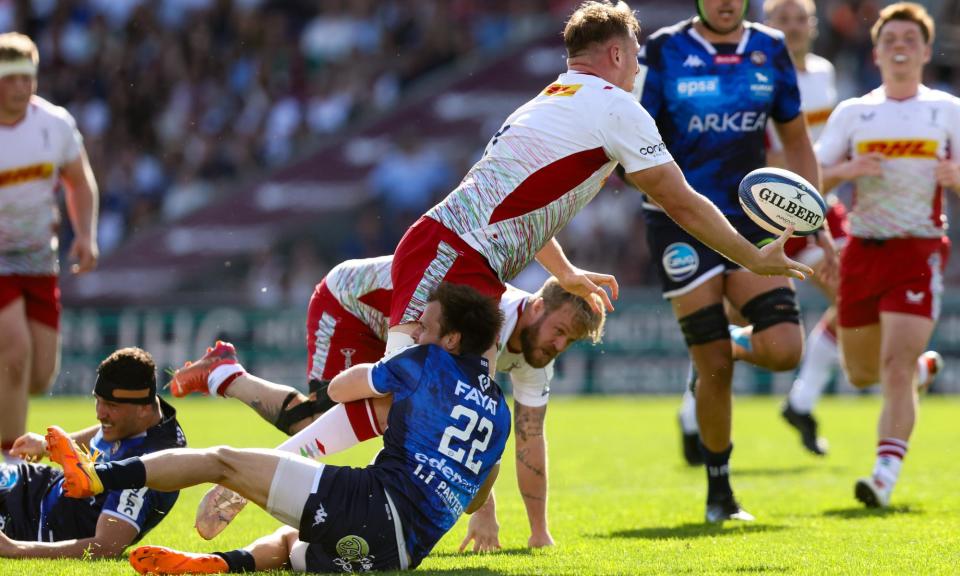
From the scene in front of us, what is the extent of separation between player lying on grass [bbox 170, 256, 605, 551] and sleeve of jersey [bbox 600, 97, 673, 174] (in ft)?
2.45

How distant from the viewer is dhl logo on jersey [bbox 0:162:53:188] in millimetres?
9359

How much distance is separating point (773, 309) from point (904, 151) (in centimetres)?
160

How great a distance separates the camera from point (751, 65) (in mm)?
8195

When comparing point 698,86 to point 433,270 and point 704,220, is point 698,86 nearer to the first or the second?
point 704,220

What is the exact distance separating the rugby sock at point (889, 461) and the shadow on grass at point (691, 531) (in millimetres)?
1045

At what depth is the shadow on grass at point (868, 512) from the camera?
26.2 feet

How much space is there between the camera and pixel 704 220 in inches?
245

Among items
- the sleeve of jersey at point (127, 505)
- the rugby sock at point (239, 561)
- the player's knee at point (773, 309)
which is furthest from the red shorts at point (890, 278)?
the sleeve of jersey at point (127, 505)

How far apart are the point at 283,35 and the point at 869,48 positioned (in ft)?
33.3

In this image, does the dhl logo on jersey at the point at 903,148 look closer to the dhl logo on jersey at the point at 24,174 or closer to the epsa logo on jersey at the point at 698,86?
the epsa logo on jersey at the point at 698,86

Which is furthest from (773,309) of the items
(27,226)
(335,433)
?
(27,226)

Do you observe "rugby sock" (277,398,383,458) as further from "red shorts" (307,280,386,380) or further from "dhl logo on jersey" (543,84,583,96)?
"dhl logo on jersey" (543,84,583,96)

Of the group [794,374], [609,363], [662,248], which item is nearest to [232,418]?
[609,363]

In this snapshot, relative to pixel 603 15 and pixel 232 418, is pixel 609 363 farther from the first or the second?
pixel 603 15
